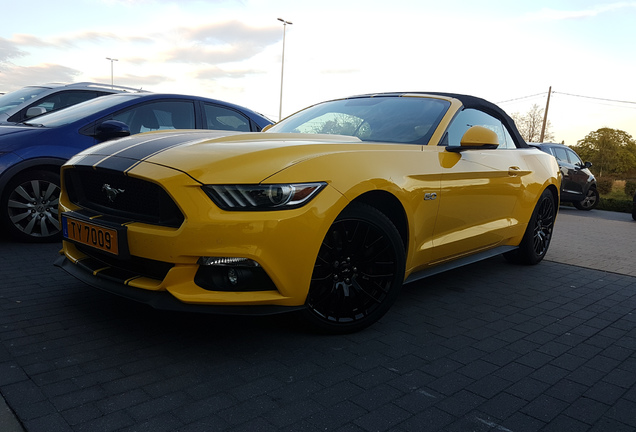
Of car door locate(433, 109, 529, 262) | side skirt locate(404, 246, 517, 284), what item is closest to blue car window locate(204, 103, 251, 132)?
car door locate(433, 109, 529, 262)

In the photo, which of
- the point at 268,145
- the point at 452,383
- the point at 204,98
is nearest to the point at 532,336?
the point at 452,383

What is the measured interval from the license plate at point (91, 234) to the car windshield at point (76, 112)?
8.41ft

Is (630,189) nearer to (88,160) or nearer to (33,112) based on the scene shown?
(33,112)

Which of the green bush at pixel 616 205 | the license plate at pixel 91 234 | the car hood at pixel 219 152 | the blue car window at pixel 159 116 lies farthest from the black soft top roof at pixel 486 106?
the green bush at pixel 616 205

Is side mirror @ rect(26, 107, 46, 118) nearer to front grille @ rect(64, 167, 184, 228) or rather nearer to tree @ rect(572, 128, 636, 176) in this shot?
front grille @ rect(64, 167, 184, 228)

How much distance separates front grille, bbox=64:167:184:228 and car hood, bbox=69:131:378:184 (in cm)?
8

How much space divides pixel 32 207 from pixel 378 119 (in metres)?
3.37

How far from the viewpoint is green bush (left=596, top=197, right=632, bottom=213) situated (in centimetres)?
1647

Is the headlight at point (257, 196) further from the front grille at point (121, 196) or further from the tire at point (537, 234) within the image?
the tire at point (537, 234)

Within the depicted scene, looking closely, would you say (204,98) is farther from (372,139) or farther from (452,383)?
(452,383)

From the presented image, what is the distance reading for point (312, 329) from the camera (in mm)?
3020

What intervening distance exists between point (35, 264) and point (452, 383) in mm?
3452

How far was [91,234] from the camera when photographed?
285 centimetres

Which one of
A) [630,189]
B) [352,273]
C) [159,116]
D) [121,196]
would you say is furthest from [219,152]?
[630,189]
